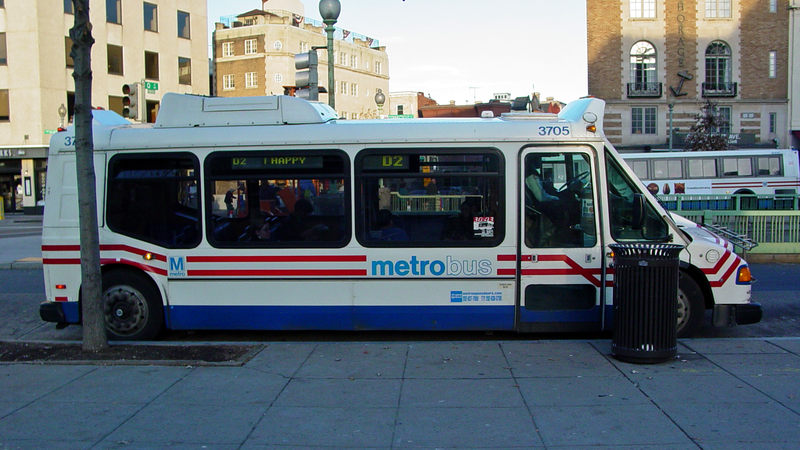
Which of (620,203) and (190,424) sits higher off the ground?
(620,203)

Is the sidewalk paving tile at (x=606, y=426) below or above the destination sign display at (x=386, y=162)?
below

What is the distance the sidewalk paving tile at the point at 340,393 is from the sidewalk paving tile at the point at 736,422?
215 centimetres

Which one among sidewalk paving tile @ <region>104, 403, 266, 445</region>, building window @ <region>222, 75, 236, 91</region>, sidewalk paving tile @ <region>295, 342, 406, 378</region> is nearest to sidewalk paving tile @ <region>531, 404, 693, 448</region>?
sidewalk paving tile @ <region>295, 342, 406, 378</region>

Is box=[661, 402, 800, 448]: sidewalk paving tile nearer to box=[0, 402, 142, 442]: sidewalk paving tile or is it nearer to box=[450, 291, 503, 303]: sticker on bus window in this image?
box=[450, 291, 503, 303]: sticker on bus window

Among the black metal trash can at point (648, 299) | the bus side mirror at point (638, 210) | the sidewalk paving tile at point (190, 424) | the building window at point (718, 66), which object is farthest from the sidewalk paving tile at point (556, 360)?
the building window at point (718, 66)

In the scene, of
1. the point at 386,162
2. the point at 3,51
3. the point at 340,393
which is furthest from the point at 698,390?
the point at 3,51

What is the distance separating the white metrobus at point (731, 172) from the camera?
101 feet

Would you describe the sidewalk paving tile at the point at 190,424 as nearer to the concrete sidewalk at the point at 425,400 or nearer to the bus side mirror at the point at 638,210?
the concrete sidewalk at the point at 425,400

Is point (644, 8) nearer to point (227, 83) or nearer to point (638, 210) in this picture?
point (638, 210)

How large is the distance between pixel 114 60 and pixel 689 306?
140 ft

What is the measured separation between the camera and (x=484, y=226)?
7.14 meters

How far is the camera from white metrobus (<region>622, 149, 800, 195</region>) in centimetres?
3080

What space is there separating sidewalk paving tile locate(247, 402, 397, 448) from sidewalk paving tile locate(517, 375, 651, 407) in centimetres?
120

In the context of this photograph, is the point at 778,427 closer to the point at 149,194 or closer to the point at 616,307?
the point at 616,307
